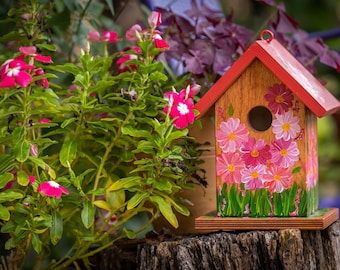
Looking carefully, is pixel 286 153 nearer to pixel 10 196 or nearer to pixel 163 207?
pixel 163 207

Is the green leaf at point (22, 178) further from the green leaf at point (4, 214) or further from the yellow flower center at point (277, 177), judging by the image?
the yellow flower center at point (277, 177)

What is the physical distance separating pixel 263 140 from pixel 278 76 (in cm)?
20

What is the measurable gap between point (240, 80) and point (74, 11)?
99 centimetres

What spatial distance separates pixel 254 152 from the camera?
228 centimetres

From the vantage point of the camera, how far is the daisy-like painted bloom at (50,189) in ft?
6.95

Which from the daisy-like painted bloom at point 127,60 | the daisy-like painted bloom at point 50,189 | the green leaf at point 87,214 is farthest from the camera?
the daisy-like painted bloom at point 127,60

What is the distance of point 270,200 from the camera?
226 centimetres

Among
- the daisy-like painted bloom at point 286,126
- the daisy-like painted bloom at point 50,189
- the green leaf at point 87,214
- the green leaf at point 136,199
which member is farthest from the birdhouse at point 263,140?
the daisy-like painted bloom at point 50,189

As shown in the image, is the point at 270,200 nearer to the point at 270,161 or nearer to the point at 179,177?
the point at 270,161

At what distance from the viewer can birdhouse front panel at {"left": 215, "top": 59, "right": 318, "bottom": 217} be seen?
225 centimetres

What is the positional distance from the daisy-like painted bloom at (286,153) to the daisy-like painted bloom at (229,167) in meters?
0.11

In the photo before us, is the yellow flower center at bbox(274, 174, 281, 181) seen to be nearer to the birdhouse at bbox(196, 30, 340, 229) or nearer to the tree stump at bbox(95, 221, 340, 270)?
the birdhouse at bbox(196, 30, 340, 229)

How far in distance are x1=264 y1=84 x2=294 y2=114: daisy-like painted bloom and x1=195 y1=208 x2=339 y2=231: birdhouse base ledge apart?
1.05 ft

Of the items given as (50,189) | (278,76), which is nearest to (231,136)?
(278,76)
